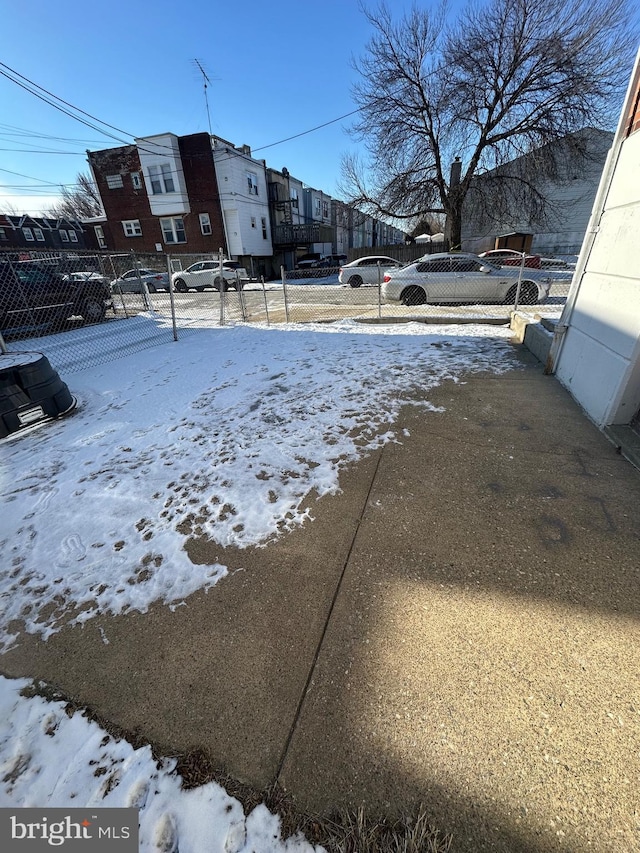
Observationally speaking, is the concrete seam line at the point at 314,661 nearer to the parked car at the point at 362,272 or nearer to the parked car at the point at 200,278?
the parked car at the point at 362,272

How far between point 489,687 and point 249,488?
202 cm

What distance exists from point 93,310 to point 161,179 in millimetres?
20010

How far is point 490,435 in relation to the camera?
358 centimetres

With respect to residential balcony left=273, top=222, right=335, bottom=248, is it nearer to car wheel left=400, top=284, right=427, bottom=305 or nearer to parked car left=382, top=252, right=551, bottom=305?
parked car left=382, top=252, right=551, bottom=305

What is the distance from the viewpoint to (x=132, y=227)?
2745 cm

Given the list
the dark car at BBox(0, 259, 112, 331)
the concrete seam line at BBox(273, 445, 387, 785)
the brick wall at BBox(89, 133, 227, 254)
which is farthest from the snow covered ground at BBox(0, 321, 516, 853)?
the brick wall at BBox(89, 133, 227, 254)

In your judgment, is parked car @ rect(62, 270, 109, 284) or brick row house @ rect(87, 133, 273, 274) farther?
brick row house @ rect(87, 133, 273, 274)

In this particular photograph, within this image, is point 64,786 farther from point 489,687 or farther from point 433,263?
point 433,263

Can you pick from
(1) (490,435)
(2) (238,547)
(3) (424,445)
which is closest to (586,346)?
(1) (490,435)

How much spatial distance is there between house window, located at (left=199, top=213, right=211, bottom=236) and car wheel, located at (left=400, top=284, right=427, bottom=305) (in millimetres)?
20344

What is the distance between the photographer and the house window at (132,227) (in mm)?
27327

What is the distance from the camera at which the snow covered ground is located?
4.33 ft

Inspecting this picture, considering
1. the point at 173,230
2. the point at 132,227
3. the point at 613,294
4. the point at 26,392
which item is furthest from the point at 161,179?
the point at 613,294

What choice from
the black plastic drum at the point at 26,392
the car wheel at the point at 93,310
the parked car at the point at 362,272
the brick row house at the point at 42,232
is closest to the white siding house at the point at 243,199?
the parked car at the point at 362,272
